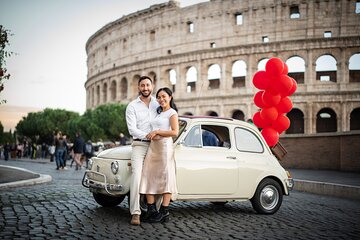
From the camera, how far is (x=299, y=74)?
130 ft

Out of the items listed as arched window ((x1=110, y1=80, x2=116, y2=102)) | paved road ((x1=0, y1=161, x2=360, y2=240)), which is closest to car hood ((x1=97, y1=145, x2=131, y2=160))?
paved road ((x1=0, y1=161, x2=360, y2=240))

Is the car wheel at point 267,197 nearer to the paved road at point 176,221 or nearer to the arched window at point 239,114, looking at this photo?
the paved road at point 176,221

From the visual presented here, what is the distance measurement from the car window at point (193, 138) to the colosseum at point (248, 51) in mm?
31062

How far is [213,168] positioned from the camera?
616cm

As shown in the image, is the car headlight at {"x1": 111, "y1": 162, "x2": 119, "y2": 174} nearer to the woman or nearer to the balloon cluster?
the woman

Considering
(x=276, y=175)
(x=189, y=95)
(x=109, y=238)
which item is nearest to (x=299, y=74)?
(x=189, y=95)

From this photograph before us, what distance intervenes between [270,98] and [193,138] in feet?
27.4

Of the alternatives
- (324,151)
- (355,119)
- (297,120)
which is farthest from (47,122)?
(324,151)

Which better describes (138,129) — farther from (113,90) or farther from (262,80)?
(113,90)

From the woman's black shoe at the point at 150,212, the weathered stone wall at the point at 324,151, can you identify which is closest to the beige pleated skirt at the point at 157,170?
the woman's black shoe at the point at 150,212

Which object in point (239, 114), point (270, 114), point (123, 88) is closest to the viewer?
point (270, 114)

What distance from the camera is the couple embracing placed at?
17.7 feet

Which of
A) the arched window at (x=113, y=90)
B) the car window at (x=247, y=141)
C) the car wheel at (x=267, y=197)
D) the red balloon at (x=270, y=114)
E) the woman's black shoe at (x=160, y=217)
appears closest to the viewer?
the woman's black shoe at (x=160, y=217)

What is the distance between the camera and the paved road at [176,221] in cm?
484
